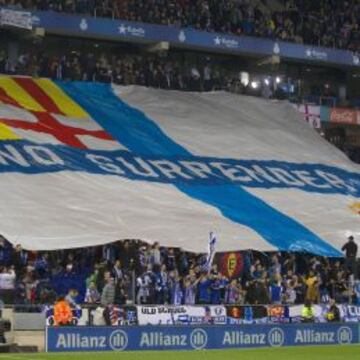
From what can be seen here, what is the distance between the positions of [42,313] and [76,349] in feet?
8.64

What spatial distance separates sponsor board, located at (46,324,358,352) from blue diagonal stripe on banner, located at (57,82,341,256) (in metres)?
4.90

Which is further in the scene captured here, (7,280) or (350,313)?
(350,313)

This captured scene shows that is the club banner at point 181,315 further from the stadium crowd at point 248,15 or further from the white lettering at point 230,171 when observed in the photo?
the stadium crowd at point 248,15

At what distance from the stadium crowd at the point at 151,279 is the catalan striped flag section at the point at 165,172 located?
0.74 metres

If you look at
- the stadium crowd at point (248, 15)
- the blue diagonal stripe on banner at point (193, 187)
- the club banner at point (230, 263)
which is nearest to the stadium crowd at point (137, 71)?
the blue diagonal stripe on banner at point (193, 187)

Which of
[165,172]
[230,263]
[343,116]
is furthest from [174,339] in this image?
[343,116]

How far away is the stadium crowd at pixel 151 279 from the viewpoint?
935 inches

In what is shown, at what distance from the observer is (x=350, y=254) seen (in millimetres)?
28859

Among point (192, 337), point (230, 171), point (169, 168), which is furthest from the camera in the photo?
point (230, 171)

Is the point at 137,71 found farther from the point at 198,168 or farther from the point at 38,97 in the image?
the point at 198,168

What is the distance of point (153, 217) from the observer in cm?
2722

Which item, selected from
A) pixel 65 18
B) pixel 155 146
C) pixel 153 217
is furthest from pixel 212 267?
pixel 65 18

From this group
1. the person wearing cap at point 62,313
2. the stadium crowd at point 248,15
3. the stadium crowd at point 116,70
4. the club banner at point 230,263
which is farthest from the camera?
the stadium crowd at point 248,15

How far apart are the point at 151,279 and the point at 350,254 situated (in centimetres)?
695
